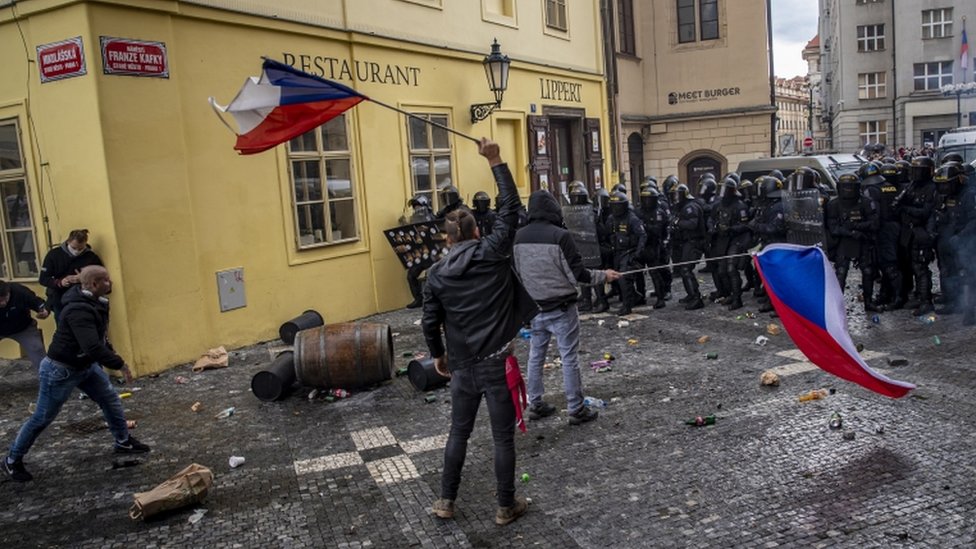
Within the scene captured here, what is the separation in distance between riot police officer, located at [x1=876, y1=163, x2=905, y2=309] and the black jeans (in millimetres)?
7859

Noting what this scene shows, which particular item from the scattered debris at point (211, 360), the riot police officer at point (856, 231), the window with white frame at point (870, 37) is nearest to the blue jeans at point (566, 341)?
the scattered debris at point (211, 360)

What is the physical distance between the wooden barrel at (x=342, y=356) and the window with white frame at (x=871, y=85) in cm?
5305

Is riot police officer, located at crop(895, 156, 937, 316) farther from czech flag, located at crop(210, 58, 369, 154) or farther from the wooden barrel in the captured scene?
czech flag, located at crop(210, 58, 369, 154)

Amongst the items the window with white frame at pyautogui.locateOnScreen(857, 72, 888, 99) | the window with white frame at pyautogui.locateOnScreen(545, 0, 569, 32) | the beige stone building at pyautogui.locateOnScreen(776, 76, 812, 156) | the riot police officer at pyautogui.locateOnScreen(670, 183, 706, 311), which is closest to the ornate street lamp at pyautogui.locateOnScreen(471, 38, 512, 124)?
the riot police officer at pyautogui.locateOnScreen(670, 183, 706, 311)

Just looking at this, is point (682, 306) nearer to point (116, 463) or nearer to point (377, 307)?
point (377, 307)

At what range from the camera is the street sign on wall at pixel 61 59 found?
9.17 metres

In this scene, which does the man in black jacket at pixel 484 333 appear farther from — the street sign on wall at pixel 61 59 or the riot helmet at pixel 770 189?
the riot helmet at pixel 770 189

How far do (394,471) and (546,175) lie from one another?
12.0 metres

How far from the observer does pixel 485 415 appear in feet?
24.7

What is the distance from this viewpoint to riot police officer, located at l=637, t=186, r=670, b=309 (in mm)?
12555

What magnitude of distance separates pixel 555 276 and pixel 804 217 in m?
6.19

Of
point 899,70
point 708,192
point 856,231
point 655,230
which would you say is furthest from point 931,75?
point 856,231

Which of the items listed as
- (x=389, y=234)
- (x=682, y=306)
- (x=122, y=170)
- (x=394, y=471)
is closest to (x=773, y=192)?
(x=682, y=306)

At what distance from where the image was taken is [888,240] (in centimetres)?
1095
